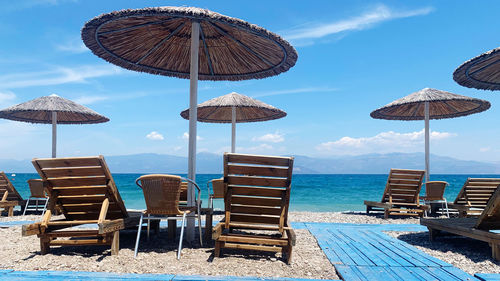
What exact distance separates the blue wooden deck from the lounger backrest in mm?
757

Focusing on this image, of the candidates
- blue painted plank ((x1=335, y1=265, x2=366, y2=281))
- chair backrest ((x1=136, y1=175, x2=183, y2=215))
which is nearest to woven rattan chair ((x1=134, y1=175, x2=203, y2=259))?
chair backrest ((x1=136, y1=175, x2=183, y2=215))

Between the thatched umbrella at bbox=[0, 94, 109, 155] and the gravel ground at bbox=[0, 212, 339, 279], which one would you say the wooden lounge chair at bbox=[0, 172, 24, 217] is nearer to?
the thatched umbrella at bbox=[0, 94, 109, 155]

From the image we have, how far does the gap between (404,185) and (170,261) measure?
18.8ft

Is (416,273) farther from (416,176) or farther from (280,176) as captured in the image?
(416,176)

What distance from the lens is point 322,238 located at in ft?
15.6

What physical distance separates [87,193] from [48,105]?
6280mm

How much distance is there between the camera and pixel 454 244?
14.8 feet

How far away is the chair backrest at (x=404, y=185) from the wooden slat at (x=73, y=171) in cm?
578

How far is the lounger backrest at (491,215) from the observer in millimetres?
3688

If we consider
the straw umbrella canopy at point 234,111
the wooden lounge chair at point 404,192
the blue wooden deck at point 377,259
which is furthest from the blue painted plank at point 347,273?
the straw umbrella canopy at point 234,111

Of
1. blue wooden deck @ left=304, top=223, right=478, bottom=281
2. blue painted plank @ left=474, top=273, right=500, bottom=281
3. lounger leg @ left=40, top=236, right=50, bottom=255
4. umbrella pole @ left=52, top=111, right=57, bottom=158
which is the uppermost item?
umbrella pole @ left=52, top=111, right=57, bottom=158

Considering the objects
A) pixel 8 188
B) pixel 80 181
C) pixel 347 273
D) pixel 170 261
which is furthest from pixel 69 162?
pixel 8 188

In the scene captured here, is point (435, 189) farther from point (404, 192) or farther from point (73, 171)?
point (73, 171)

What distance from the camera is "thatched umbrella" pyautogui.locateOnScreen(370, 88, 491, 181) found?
8.84m
